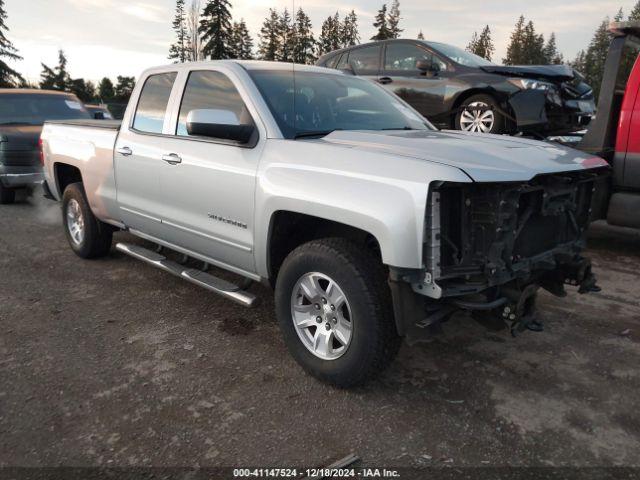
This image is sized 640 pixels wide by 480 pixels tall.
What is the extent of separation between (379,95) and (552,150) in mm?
1485

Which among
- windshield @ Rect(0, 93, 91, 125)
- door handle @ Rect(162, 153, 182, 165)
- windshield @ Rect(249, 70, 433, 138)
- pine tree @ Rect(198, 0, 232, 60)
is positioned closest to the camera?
windshield @ Rect(249, 70, 433, 138)

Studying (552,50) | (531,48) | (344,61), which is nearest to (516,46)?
(531,48)

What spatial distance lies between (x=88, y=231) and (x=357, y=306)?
3.64 metres

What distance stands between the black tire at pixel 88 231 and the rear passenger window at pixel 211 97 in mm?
1820

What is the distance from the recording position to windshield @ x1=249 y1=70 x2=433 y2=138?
3471 mm

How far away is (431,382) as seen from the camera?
124 inches

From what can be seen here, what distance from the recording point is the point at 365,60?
9.08m

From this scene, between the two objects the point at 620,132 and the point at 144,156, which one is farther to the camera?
the point at 620,132

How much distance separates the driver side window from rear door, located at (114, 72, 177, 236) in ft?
16.3

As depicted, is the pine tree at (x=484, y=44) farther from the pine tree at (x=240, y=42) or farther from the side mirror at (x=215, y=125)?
the side mirror at (x=215, y=125)

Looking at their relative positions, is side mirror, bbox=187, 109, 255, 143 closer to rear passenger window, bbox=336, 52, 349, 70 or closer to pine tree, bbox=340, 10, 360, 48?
pine tree, bbox=340, 10, 360, 48

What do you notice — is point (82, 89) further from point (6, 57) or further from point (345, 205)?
point (345, 205)

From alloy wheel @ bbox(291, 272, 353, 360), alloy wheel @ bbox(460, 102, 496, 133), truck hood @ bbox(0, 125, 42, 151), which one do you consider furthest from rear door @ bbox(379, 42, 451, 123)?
truck hood @ bbox(0, 125, 42, 151)

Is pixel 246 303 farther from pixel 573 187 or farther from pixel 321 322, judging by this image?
pixel 573 187
